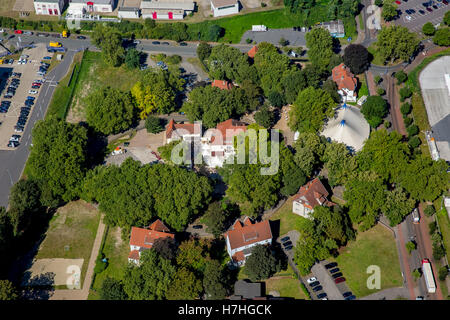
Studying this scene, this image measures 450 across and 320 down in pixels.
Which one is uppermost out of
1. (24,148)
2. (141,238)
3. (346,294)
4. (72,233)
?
(141,238)

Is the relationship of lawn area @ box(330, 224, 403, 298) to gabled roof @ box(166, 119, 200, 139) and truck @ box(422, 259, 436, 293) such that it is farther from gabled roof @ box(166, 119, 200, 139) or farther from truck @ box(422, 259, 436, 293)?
gabled roof @ box(166, 119, 200, 139)

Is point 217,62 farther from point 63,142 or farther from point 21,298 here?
point 21,298

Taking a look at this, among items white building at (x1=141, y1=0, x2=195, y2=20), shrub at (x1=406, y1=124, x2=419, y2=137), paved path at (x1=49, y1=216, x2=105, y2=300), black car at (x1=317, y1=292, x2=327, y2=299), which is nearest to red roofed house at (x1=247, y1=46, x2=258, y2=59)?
white building at (x1=141, y1=0, x2=195, y2=20)

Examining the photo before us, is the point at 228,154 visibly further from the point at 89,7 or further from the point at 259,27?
the point at 89,7

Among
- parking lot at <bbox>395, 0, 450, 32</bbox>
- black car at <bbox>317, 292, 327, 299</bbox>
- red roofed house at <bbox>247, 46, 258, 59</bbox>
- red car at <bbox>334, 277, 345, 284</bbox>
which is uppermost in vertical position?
parking lot at <bbox>395, 0, 450, 32</bbox>

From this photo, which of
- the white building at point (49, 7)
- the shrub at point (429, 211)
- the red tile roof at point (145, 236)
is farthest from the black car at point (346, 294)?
the white building at point (49, 7)

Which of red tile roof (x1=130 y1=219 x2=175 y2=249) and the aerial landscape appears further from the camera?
red tile roof (x1=130 y1=219 x2=175 y2=249)

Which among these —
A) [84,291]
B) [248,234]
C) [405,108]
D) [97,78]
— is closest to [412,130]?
[405,108]
